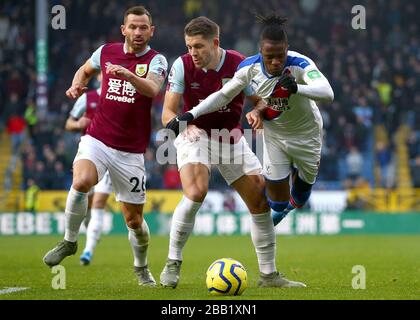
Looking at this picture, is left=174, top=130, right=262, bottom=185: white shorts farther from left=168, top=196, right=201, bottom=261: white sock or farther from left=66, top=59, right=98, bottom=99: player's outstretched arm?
left=66, top=59, right=98, bottom=99: player's outstretched arm

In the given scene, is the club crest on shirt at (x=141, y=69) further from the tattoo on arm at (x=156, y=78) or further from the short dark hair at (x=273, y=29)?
the short dark hair at (x=273, y=29)

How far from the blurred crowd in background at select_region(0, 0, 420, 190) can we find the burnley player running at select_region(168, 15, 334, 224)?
13715 millimetres

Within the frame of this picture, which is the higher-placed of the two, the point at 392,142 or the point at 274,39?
the point at 274,39

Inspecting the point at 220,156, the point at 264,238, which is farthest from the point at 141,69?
the point at 264,238

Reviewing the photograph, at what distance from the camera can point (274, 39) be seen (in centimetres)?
866

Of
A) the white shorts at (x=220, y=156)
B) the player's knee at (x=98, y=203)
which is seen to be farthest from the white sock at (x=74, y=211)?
the player's knee at (x=98, y=203)

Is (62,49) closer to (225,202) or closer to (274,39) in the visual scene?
(225,202)

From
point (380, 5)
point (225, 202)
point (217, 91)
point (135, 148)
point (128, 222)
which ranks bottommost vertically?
point (225, 202)

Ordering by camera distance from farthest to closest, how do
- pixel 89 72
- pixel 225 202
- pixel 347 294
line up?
1. pixel 225 202
2. pixel 89 72
3. pixel 347 294

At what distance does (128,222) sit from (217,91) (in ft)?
5.61

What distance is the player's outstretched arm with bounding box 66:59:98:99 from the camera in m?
9.24

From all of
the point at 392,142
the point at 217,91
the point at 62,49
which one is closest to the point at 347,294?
the point at 217,91

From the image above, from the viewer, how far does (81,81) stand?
9.51 m

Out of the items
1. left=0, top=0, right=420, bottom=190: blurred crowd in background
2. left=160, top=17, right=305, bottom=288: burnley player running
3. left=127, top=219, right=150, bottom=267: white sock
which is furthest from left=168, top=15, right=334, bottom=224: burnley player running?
left=0, top=0, right=420, bottom=190: blurred crowd in background
